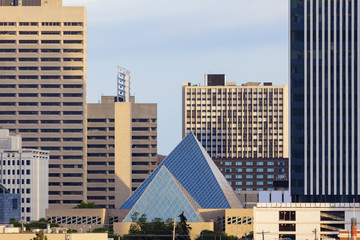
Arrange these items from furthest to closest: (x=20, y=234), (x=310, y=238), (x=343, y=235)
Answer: (x=310, y=238) < (x=343, y=235) < (x=20, y=234)

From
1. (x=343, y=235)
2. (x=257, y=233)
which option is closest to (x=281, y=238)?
(x=257, y=233)

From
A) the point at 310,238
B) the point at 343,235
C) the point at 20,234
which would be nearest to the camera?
the point at 20,234

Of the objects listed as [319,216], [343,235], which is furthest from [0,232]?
[319,216]

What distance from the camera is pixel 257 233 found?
19925 cm

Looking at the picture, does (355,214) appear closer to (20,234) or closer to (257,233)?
(257,233)

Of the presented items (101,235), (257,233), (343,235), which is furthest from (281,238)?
(101,235)

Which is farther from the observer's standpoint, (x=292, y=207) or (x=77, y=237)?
(x=292, y=207)

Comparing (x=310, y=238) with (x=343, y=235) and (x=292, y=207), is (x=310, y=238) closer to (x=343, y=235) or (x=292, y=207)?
(x=292, y=207)

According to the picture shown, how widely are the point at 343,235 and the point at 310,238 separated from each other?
27776mm

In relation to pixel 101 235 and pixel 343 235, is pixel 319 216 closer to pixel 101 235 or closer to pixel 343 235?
pixel 343 235

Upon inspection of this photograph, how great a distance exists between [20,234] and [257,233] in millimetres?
56968

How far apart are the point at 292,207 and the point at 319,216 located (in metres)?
5.21

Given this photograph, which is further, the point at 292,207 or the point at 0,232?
the point at 292,207

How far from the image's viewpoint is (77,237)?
156 metres
